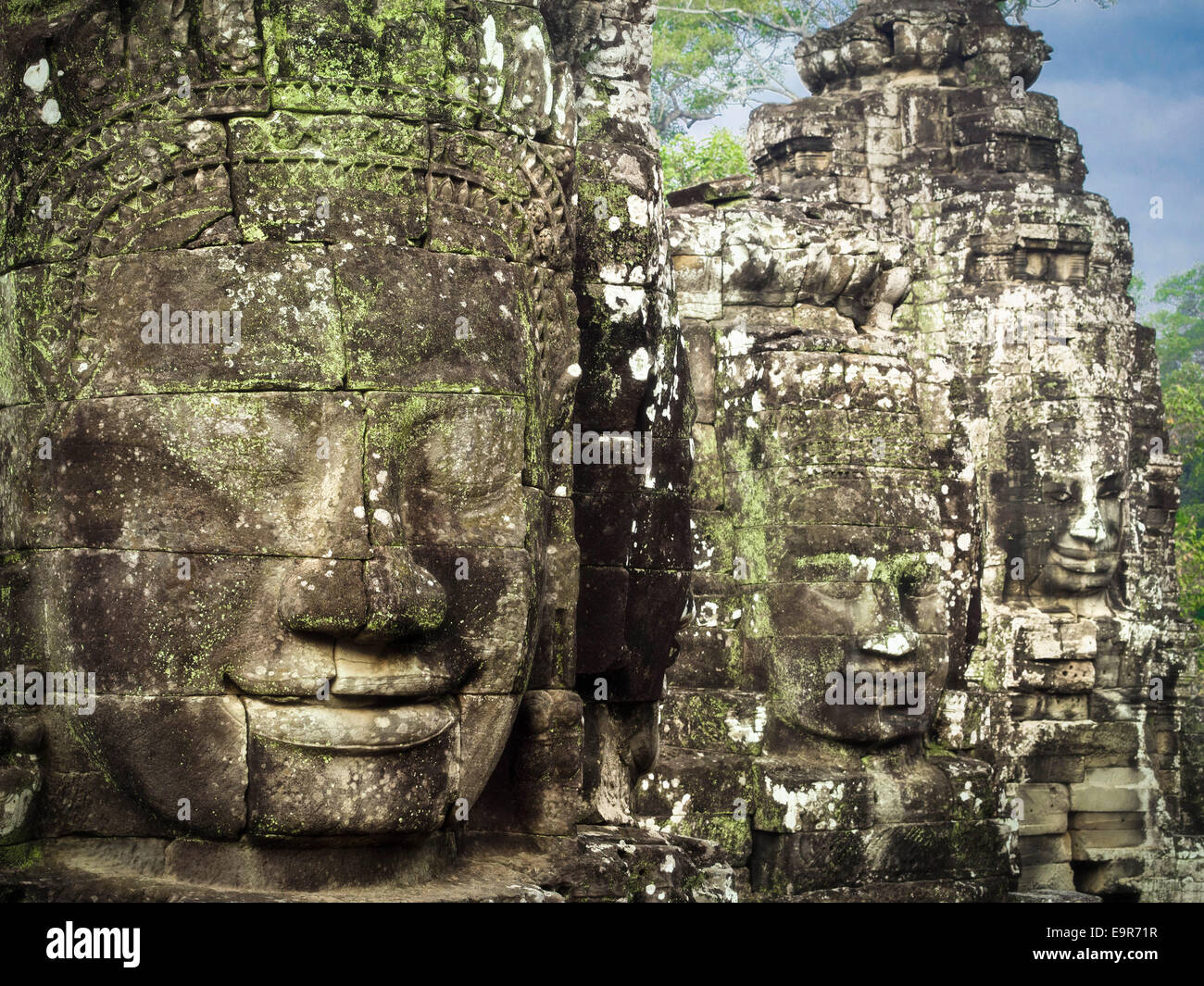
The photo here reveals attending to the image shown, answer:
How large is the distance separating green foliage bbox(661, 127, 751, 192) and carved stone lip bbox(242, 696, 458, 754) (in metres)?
20.7

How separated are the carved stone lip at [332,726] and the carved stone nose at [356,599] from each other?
0.62 ft

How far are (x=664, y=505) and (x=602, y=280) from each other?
783 millimetres

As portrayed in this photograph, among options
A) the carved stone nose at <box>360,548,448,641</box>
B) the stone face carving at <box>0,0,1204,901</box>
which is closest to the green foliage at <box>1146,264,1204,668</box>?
the stone face carving at <box>0,0,1204,901</box>

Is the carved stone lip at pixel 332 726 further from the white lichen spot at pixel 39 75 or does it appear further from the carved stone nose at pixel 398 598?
the white lichen spot at pixel 39 75

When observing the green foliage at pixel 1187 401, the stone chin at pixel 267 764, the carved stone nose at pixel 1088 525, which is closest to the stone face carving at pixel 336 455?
the stone chin at pixel 267 764

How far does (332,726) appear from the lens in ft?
13.6

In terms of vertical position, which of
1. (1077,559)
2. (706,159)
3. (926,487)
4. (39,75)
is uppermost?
(706,159)

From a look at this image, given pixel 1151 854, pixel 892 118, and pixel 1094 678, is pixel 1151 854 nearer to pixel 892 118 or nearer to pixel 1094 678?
pixel 1094 678

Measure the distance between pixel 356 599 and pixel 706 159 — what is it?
2119 cm

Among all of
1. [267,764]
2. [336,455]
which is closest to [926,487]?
[336,455]

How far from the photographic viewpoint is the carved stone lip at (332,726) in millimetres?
4121

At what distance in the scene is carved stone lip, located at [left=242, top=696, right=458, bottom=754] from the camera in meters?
4.12

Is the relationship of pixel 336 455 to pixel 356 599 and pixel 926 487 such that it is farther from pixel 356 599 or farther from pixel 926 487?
pixel 926 487

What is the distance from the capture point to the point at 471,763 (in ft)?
14.5
